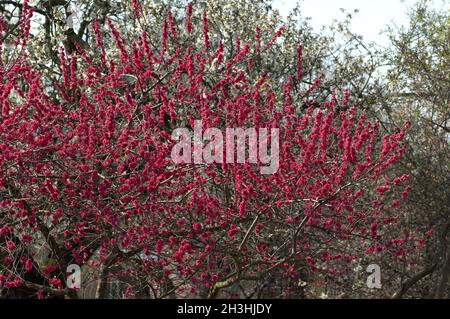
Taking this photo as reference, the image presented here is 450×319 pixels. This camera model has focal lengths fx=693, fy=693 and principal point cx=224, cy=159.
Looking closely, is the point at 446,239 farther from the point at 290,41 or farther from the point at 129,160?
the point at 129,160

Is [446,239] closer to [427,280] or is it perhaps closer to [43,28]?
[427,280]

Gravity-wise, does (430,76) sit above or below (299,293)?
above

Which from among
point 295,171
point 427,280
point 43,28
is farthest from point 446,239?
point 43,28

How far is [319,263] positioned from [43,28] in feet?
17.9

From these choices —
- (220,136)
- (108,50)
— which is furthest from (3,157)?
(108,50)

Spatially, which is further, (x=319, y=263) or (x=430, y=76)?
(x=319, y=263)

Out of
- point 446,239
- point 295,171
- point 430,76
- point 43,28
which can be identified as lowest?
point 446,239

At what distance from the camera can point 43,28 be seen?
32.8 feet

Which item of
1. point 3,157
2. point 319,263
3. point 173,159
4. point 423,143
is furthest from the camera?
point 319,263

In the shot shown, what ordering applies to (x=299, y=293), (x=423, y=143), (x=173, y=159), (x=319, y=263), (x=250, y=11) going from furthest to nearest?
(x=299, y=293) < (x=319, y=263) < (x=423, y=143) < (x=250, y=11) < (x=173, y=159)

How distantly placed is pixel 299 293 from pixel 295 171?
680 centimetres
